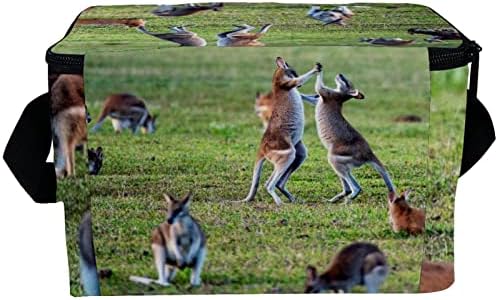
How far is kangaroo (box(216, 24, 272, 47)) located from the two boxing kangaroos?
0.12m

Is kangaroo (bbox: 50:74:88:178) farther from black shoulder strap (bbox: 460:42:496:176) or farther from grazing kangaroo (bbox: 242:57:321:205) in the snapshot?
black shoulder strap (bbox: 460:42:496:176)

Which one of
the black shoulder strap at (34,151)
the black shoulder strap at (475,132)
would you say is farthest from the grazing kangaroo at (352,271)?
the black shoulder strap at (34,151)

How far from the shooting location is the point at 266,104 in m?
3.29

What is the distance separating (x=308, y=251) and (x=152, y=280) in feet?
1.36

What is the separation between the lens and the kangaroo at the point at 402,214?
3.32 m

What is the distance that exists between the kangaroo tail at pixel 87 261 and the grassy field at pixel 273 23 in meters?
0.45

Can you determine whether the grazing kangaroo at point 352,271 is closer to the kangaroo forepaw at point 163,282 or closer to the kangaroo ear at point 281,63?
the kangaroo forepaw at point 163,282

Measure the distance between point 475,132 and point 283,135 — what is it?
54 centimetres

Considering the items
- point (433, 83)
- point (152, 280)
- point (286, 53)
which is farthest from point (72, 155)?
point (433, 83)

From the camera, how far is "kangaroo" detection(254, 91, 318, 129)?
3275 millimetres

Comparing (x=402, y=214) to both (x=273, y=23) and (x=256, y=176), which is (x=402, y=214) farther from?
(x=273, y=23)

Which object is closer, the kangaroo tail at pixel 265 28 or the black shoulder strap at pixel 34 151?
the black shoulder strap at pixel 34 151

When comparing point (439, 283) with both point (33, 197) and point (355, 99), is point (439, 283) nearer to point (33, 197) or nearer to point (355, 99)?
point (355, 99)

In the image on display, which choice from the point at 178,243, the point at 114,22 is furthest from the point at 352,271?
the point at 114,22
